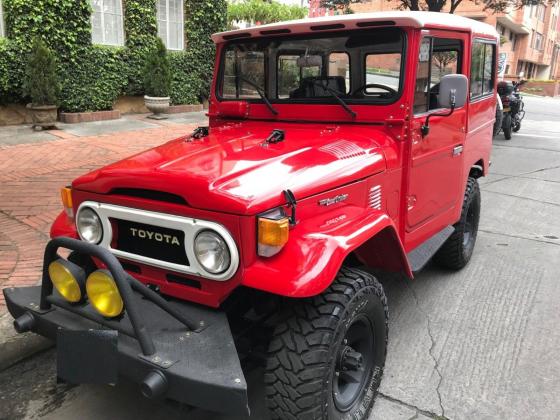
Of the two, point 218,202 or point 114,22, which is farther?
point 114,22

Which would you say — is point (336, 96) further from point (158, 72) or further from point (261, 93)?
point (158, 72)

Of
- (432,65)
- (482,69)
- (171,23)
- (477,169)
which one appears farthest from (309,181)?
(171,23)

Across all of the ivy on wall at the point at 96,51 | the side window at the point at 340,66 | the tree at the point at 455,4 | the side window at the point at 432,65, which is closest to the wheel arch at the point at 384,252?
the side window at the point at 432,65


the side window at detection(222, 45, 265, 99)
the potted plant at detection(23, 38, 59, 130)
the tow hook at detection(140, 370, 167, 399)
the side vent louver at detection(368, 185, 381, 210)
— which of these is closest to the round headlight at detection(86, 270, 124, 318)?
the tow hook at detection(140, 370, 167, 399)

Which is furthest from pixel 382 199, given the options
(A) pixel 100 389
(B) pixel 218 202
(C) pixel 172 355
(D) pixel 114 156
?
(D) pixel 114 156

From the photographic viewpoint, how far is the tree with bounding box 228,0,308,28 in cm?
2353

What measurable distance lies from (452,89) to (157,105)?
9.50 m

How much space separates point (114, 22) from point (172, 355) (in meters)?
11.0

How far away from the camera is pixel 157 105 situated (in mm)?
11602

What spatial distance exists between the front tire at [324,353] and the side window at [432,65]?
1363mm

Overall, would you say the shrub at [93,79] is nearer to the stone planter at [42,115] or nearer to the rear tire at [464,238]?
the stone planter at [42,115]

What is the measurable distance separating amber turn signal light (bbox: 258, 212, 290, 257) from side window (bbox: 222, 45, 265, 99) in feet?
5.36

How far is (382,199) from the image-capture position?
9.69 ft

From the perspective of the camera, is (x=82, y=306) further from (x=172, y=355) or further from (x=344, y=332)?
(x=344, y=332)
